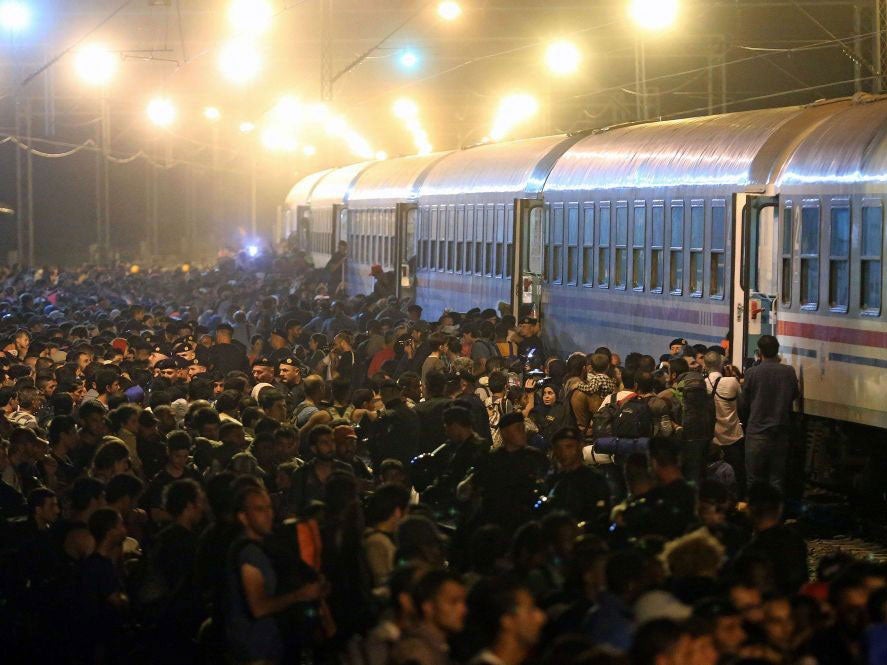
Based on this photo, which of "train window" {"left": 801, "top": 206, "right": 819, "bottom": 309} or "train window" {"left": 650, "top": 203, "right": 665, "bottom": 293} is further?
"train window" {"left": 650, "top": 203, "right": 665, "bottom": 293}

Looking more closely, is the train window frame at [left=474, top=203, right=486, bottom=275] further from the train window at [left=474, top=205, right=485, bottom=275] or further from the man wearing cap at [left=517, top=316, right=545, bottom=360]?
the man wearing cap at [left=517, top=316, right=545, bottom=360]

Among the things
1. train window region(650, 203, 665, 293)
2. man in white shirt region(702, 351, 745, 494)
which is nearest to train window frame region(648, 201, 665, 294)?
train window region(650, 203, 665, 293)

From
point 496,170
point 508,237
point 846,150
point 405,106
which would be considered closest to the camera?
point 846,150

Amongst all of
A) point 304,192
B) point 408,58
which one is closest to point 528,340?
point 408,58

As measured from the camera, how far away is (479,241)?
98.3 feet

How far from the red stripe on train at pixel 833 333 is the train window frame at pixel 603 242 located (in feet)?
20.1

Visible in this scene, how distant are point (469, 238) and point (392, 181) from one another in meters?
8.28

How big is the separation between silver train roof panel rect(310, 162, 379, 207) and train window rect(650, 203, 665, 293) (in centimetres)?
2388

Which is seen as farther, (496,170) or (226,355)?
(496,170)

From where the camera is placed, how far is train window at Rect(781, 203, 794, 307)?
16.8 m

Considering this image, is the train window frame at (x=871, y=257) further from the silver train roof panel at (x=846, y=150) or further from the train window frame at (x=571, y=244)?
the train window frame at (x=571, y=244)

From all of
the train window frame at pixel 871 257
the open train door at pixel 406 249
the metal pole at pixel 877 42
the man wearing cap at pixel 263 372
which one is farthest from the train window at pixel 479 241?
the train window frame at pixel 871 257

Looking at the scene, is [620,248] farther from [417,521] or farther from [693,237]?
[417,521]

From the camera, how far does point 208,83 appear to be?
61625mm
